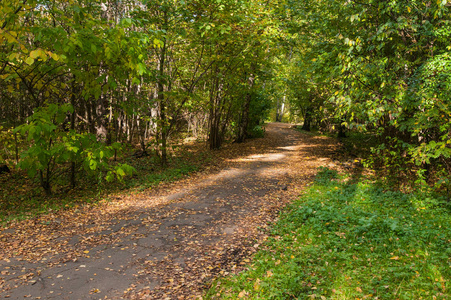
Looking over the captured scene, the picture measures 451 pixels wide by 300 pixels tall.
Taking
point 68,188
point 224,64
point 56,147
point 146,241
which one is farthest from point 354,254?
point 224,64

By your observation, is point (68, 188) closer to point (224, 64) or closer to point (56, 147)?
point (56, 147)

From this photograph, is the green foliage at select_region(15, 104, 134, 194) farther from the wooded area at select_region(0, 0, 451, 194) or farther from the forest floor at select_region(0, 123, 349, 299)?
the forest floor at select_region(0, 123, 349, 299)

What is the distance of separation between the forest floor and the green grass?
1.56 feet

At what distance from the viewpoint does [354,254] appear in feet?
14.6

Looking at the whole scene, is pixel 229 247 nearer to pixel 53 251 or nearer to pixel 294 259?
pixel 294 259

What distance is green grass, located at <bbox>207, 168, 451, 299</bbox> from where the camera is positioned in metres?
3.55

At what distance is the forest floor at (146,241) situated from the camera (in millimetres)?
3969

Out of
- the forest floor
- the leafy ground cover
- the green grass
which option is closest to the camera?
the green grass

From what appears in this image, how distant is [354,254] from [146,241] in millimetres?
3616

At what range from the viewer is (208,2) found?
983 centimetres

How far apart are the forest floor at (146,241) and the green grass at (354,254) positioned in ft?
1.56

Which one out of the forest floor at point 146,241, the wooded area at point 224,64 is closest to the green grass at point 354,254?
the forest floor at point 146,241

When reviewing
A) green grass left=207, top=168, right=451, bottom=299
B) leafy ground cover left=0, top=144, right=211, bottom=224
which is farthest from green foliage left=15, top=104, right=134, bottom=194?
green grass left=207, top=168, right=451, bottom=299

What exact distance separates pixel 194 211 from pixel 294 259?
304 cm
